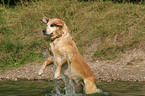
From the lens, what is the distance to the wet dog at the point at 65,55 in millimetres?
5441

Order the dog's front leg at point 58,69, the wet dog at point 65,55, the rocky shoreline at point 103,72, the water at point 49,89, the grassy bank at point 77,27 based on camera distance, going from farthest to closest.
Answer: the grassy bank at point 77,27 → the rocky shoreline at point 103,72 → the water at point 49,89 → the wet dog at point 65,55 → the dog's front leg at point 58,69

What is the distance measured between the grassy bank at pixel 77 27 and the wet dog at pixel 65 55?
4711 millimetres

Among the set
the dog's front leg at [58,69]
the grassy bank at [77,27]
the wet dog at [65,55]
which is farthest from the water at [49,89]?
the grassy bank at [77,27]

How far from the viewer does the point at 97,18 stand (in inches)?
494

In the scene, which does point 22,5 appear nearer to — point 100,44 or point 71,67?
point 100,44

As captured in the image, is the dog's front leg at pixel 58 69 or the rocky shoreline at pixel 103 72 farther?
the rocky shoreline at pixel 103 72

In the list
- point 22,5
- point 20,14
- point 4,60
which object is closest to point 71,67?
point 4,60

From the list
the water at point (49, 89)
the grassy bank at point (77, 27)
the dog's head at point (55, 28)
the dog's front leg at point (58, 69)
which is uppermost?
the grassy bank at point (77, 27)

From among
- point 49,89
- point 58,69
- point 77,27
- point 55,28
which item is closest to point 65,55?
point 58,69

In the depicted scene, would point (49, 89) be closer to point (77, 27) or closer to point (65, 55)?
point (65, 55)

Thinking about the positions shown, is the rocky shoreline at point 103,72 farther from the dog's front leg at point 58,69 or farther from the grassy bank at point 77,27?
the dog's front leg at point 58,69

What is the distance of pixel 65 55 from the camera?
5438mm

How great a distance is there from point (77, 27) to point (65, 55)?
682cm

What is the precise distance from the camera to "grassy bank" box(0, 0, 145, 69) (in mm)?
10617
